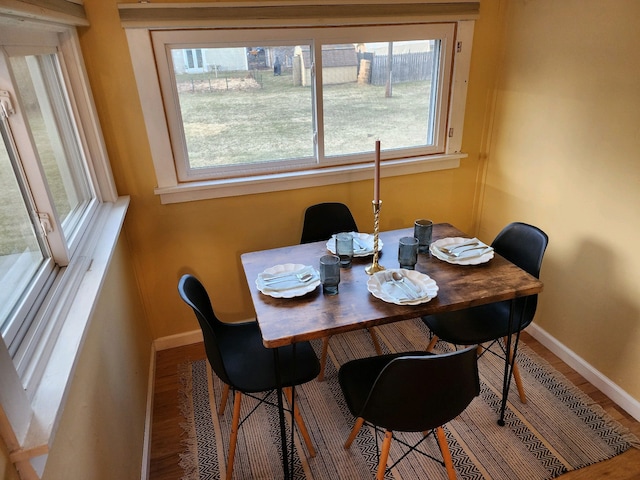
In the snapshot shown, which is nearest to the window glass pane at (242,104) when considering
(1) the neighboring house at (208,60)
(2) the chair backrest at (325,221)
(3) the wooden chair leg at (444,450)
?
(1) the neighboring house at (208,60)

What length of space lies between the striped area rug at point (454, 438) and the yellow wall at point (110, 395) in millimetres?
317

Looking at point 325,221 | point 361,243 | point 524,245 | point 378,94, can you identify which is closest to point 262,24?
point 378,94


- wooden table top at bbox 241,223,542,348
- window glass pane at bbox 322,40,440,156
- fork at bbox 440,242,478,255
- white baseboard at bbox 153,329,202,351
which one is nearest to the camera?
wooden table top at bbox 241,223,542,348

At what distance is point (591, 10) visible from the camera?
1938 millimetres

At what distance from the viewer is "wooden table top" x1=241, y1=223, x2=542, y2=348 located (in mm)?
1400

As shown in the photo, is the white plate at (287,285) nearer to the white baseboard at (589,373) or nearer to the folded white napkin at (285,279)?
the folded white napkin at (285,279)

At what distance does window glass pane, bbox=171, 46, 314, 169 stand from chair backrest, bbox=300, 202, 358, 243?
359 millimetres

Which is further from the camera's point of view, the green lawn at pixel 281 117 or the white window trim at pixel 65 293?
the green lawn at pixel 281 117

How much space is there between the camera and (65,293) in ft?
4.31

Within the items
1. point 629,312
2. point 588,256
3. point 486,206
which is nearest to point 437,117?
point 486,206

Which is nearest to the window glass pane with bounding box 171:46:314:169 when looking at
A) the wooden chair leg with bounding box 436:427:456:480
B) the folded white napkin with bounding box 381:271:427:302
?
the folded white napkin with bounding box 381:271:427:302

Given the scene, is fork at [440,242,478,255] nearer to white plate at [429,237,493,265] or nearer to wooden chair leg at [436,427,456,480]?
white plate at [429,237,493,265]

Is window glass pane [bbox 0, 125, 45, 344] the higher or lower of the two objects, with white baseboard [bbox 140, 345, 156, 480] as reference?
higher

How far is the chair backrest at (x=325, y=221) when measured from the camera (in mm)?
2373
